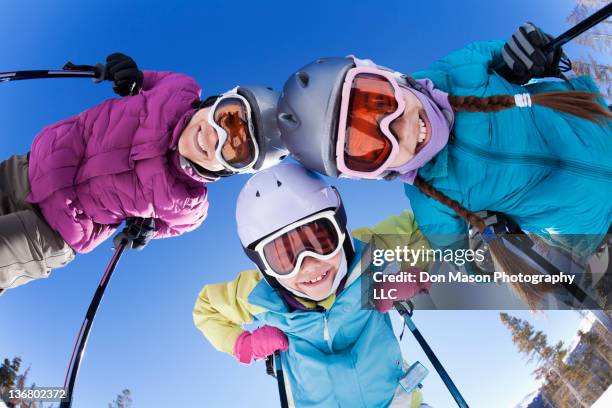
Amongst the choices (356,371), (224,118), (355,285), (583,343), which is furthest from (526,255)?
(583,343)

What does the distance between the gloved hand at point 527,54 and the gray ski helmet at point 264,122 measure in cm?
182

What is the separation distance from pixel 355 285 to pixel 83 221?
103 inches

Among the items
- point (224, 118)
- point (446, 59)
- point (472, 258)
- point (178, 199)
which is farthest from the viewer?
point (178, 199)

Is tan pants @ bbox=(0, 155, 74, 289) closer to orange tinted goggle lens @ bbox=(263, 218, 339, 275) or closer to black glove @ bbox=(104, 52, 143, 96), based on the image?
black glove @ bbox=(104, 52, 143, 96)

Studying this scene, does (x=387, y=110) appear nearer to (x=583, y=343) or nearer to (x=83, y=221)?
(x=83, y=221)

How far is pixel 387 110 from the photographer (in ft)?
7.63

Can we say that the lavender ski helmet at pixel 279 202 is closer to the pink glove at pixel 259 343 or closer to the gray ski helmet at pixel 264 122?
the gray ski helmet at pixel 264 122

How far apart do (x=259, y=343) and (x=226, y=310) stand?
18.2 inches

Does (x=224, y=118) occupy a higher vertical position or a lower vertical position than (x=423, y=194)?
higher

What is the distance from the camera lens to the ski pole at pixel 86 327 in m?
3.86

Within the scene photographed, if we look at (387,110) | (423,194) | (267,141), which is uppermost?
(267,141)

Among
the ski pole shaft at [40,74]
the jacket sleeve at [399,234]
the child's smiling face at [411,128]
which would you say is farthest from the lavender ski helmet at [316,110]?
the ski pole shaft at [40,74]

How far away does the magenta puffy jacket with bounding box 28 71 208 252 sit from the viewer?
358cm

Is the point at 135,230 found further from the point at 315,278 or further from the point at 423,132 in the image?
the point at 423,132
